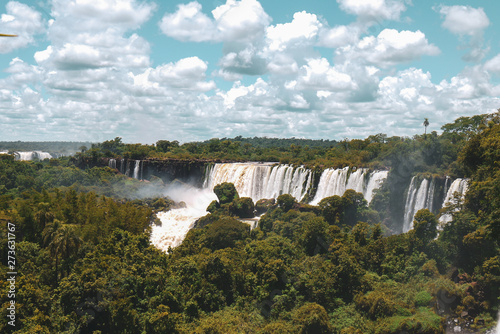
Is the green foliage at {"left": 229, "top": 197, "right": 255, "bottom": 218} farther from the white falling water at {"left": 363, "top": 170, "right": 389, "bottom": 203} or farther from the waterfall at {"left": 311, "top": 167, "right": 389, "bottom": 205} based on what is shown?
the white falling water at {"left": 363, "top": 170, "right": 389, "bottom": 203}

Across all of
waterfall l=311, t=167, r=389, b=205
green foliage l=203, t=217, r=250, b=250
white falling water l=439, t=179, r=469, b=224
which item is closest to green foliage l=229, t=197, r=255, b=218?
waterfall l=311, t=167, r=389, b=205

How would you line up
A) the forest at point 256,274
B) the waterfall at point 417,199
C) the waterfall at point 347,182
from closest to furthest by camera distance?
the forest at point 256,274, the waterfall at point 417,199, the waterfall at point 347,182

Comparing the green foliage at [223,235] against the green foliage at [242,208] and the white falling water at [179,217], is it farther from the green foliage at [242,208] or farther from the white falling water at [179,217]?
the green foliage at [242,208]

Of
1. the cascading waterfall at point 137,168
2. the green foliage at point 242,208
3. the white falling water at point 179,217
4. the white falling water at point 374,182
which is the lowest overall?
the white falling water at point 179,217

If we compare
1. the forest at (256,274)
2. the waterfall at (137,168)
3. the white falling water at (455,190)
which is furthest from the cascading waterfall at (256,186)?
the waterfall at (137,168)

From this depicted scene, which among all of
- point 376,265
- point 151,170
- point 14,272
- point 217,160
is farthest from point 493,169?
point 151,170

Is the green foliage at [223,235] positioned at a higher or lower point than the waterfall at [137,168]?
lower

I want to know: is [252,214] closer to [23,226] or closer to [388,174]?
[388,174]

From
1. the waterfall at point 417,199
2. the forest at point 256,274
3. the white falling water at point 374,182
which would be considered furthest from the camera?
the white falling water at point 374,182
